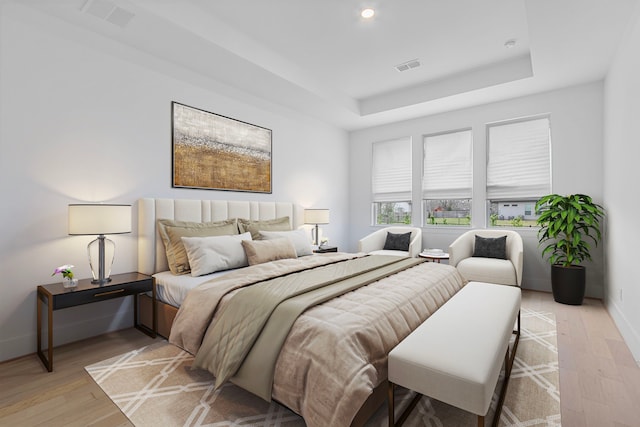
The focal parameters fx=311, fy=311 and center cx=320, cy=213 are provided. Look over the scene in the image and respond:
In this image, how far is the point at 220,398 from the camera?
1875mm

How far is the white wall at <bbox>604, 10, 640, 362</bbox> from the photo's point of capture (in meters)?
2.52

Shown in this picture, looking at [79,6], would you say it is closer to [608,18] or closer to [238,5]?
[238,5]

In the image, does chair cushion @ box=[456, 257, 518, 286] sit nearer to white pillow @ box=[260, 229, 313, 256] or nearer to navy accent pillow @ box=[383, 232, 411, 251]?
navy accent pillow @ box=[383, 232, 411, 251]

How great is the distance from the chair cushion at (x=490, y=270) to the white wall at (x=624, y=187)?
95 cm

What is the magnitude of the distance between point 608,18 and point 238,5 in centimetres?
320

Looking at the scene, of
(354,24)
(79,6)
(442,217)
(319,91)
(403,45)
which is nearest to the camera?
(79,6)

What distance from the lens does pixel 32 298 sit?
2.54m

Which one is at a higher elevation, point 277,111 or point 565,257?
point 277,111

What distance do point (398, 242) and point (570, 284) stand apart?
2213 mm

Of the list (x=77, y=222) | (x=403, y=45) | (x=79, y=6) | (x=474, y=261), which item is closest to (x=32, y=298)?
(x=77, y=222)

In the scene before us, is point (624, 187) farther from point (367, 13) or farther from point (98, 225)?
point (98, 225)

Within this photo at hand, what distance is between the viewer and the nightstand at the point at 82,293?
2271 mm

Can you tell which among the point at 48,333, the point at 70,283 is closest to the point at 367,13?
the point at 70,283

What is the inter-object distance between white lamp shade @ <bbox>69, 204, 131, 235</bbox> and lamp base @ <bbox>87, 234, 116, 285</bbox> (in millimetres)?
213
